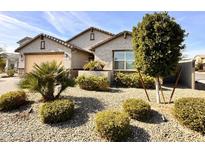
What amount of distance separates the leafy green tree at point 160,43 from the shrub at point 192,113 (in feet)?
7.37

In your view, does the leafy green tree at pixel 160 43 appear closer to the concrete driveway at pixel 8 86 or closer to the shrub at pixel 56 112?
the shrub at pixel 56 112

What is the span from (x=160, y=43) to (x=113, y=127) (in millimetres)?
4703

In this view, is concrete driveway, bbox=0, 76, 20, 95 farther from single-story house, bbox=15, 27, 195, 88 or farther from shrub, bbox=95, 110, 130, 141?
shrub, bbox=95, 110, 130, 141

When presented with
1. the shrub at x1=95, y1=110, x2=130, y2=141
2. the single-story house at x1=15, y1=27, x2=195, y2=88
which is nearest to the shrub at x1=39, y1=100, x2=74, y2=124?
the shrub at x1=95, y1=110, x2=130, y2=141

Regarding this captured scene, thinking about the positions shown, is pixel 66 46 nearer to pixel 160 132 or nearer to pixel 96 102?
pixel 96 102

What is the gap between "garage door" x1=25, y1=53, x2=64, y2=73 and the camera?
1841cm

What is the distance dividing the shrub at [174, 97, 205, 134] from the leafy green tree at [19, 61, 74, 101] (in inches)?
191

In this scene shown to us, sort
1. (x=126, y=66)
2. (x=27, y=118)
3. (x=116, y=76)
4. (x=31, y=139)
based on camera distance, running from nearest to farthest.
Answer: (x=31, y=139) < (x=27, y=118) < (x=116, y=76) < (x=126, y=66)

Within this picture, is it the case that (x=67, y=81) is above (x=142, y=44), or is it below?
below

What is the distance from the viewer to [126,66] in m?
17.0

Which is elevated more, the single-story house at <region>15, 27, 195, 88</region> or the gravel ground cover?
the single-story house at <region>15, 27, 195, 88</region>

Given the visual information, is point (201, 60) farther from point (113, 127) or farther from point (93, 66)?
point (113, 127)

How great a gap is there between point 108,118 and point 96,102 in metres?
2.80
